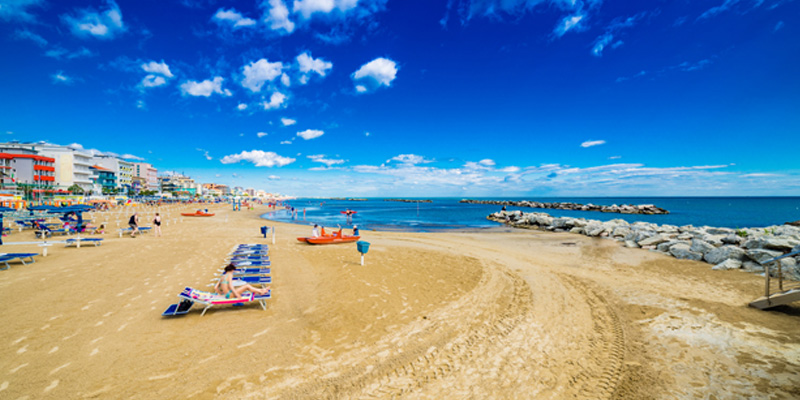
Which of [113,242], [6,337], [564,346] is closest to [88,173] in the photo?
[113,242]

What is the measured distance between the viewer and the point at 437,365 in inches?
200

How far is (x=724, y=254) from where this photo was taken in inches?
499

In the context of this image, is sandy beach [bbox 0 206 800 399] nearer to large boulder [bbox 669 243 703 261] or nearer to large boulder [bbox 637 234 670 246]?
large boulder [bbox 669 243 703 261]

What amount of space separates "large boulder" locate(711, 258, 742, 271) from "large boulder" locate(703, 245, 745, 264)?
0.34 meters

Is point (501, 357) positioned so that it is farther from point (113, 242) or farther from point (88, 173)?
point (88, 173)

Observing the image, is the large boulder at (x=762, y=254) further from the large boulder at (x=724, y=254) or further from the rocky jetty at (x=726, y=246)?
the large boulder at (x=724, y=254)

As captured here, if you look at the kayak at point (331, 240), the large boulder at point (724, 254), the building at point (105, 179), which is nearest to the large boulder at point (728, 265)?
the large boulder at point (724, 254)

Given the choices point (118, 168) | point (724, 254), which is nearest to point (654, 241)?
point (724, 254)

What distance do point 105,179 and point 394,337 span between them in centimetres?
10897

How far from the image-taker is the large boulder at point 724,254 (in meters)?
12.3

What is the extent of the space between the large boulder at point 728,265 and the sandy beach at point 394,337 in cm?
194

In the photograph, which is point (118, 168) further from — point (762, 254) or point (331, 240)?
point (762, 254)

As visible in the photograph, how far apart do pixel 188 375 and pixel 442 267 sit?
9428 mm

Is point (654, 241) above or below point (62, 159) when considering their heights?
below
